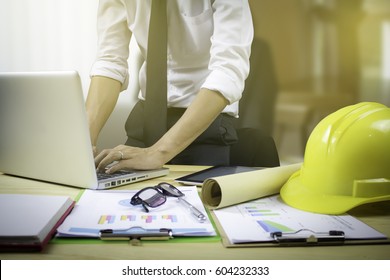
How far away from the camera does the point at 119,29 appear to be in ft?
4.59

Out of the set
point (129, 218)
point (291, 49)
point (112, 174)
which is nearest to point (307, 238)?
point (129, 218)

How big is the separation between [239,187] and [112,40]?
940 mm

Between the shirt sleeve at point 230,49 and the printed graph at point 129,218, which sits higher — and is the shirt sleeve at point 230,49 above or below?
above

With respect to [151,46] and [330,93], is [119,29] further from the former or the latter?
[330,93]

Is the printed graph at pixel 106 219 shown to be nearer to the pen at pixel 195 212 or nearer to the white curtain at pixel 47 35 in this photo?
the pen at pixel 195 212

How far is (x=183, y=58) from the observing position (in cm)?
136

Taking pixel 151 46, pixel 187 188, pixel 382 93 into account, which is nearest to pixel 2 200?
pixel 187 188

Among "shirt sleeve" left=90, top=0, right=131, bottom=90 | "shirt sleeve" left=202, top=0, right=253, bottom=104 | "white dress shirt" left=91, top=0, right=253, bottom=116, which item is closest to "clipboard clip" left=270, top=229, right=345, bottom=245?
"shirt sleeve" left=202, top=0, right=253, bottom=104

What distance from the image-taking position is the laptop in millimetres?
707

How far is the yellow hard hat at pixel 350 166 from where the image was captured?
644mm

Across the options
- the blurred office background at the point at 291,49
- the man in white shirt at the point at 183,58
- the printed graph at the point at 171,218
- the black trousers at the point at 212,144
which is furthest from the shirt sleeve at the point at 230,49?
the printed graph at the point at 171,218

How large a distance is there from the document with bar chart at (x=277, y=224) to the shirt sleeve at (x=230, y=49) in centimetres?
51

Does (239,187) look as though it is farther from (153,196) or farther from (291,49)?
(291,49)

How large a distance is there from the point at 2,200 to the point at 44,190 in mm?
182
